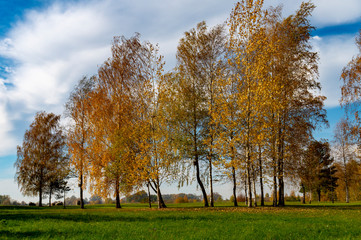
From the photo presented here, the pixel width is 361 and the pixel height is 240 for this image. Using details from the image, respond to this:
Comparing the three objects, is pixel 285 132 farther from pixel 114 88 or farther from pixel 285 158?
pixel 114 88

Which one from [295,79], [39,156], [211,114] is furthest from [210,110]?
[39,156]

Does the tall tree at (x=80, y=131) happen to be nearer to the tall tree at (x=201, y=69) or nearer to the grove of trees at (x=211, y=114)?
the grove of trees at (x=211, y=114)

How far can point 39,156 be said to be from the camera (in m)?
41.1

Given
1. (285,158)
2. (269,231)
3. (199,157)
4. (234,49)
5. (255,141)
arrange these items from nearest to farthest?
(269,231)
(255,141)
(234,49)
(285,158)
(199,157)

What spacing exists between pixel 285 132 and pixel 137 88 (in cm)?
1383

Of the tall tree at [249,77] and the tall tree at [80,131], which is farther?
the tall tree at [80,131]

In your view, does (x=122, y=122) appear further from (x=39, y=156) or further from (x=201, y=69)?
(x=39, y=156)

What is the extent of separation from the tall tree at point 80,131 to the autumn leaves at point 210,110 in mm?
294

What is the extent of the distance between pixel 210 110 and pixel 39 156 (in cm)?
3196

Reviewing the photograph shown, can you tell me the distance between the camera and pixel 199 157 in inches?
992

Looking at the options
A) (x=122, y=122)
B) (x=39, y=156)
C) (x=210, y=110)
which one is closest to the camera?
(x=210, y=110)

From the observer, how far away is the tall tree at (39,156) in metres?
40.6

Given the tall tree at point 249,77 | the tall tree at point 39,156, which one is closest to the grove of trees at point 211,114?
the tall tree at point 249,77

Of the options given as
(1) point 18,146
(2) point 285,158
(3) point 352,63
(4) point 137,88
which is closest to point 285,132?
(2) point 285,158
